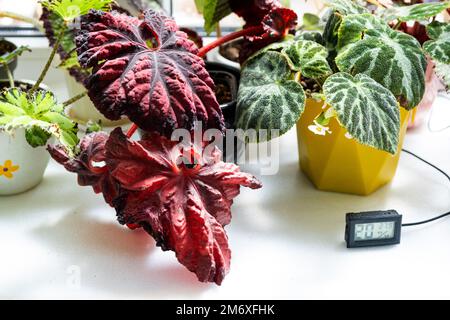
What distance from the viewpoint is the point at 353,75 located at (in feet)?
3.28

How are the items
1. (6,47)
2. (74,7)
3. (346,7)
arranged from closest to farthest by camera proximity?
(74,7) < (346,7) < (6,47)

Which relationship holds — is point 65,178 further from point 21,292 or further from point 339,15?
point 339,15

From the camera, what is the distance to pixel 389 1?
1.19m

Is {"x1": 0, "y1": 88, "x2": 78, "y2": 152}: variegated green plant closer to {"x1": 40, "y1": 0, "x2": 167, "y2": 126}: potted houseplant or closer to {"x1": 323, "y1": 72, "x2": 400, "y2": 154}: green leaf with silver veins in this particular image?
{"x1": 40, "y1": 0, "x2": 167, "y2": 126}: potted houseplant

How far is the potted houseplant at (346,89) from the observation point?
3.07ft

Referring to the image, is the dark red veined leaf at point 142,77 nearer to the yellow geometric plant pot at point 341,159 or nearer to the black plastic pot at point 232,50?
the yellow geometric plant pot at point 341,159

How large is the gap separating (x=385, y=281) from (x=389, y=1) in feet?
1.96

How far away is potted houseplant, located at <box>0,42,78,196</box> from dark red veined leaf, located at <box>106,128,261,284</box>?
0.41 ft

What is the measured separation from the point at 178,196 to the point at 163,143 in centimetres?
10

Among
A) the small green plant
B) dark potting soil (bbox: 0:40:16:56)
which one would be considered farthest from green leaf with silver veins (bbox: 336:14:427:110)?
dark potting soil (bbox: 0:40:16:56)

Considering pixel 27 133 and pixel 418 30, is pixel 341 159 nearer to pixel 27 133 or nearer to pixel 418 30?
pixel 418 30

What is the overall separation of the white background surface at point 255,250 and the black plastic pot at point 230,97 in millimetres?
94

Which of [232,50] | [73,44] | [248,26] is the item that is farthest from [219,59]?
[73,44]

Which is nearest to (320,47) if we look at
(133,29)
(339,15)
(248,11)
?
(339,15)
